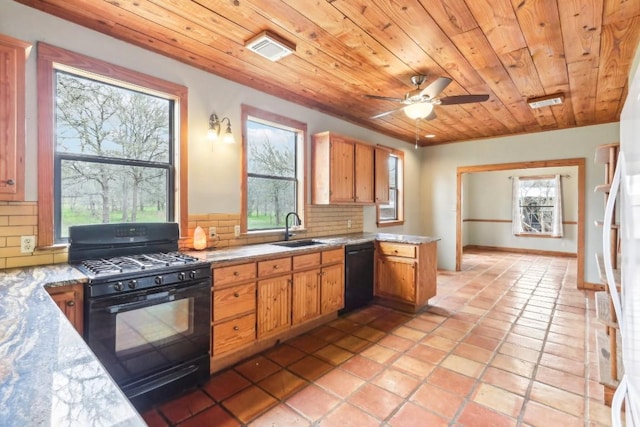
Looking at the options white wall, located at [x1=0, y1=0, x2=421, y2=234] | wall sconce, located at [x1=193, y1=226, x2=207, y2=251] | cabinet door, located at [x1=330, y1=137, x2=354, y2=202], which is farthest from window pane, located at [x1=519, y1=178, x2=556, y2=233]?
wall sconce, located at [x1=193, y1=226, x2=207, y2=251]

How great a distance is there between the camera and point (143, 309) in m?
1.99

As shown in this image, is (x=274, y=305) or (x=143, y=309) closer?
(x=143, y=309)

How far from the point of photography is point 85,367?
80cm

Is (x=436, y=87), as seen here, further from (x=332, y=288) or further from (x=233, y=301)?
(x=233, y=301)

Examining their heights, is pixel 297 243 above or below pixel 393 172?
below

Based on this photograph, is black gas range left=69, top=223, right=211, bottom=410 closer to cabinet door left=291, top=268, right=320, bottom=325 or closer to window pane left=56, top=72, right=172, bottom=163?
window pane left=56, top=72, right=172, bottom=163

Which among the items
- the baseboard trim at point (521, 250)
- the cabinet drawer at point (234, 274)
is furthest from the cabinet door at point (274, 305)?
the baseboard trim at point (521, 250)

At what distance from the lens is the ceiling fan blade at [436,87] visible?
2508 millimetres

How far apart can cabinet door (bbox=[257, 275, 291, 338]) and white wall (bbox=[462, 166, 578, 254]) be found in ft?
24.0

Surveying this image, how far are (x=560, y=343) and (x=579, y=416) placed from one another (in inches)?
48.2

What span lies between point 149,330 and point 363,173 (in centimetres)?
322

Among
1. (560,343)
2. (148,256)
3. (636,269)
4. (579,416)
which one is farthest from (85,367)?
(560,343)

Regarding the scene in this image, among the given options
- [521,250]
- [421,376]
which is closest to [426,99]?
[421,376]

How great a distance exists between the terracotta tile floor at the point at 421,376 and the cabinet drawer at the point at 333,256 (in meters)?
0.71
